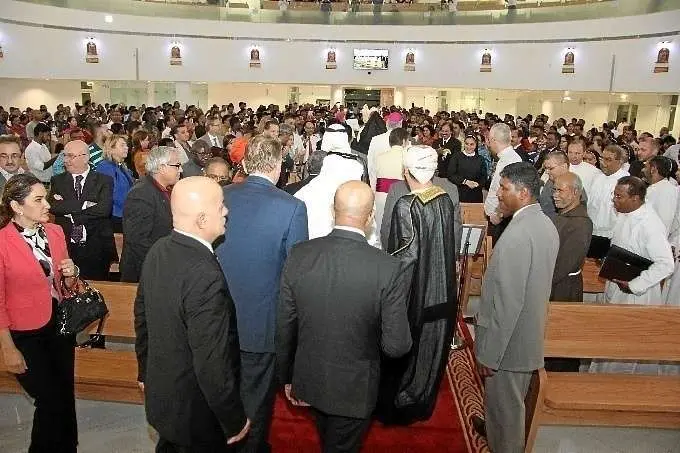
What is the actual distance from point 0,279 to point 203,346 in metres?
1.44

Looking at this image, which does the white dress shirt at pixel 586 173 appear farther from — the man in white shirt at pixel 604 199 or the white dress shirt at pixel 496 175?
the white dress shirt at pixel 496 175

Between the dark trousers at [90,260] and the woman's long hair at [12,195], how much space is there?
6.26ft

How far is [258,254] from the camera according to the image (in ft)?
9.55

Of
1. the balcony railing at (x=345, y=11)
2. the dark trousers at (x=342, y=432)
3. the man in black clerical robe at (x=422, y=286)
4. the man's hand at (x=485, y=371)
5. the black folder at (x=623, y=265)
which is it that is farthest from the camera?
the balcony railing at (x=345, y=11)

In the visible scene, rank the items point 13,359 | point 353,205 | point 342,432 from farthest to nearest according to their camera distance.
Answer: point 13,359 → point 342,432 → point 353,205

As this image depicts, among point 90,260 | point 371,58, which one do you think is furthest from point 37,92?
point 90,260

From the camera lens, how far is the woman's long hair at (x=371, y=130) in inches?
383

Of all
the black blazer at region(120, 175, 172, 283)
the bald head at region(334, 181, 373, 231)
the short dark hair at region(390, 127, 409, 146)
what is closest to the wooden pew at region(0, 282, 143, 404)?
the black blazer at region(120, 175, 172, 283)

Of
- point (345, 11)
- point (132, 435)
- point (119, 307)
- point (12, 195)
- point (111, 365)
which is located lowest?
point (132, 435)

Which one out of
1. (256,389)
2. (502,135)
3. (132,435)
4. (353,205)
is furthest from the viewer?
(502,135)

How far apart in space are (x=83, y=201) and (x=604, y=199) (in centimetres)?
517

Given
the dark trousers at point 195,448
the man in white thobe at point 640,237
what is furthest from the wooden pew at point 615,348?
the dark trousers at point 195,448

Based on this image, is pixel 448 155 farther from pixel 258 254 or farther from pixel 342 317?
pixel 342 317

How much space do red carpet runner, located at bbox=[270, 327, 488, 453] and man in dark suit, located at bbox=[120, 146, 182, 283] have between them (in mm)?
1605
